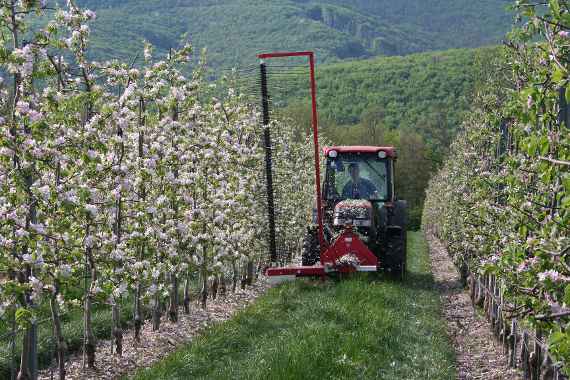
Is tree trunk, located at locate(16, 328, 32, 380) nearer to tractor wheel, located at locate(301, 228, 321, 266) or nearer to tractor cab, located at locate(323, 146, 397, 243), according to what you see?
tractor wheel, located at locate(301, 228, 321, 266)

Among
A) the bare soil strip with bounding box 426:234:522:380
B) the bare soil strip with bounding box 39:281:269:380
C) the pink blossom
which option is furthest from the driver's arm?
the pink blossom

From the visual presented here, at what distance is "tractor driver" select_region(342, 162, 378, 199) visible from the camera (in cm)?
1536

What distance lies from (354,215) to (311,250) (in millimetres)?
1173

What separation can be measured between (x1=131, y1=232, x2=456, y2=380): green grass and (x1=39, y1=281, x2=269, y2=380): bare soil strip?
643mm

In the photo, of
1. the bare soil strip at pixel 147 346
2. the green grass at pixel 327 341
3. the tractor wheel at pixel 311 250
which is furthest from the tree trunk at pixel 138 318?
the tractor wheel at pixel 311 250

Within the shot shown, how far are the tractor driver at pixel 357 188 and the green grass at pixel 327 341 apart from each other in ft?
7.48

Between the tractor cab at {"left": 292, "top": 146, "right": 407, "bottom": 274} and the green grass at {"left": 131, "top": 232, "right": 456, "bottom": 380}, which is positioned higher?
the tractor cab at {"left": 292, "top": 146, "right": 407, "bottom": 274}

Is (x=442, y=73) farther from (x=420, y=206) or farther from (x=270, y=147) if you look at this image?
(x=270, y=147)

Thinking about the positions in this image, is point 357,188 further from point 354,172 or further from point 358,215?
point 358,215

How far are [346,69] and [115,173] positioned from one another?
314 feet

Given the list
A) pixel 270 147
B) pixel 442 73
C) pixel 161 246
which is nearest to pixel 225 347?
pixel 161 246

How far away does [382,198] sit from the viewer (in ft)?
50.3

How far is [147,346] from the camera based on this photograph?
1068 centimetres

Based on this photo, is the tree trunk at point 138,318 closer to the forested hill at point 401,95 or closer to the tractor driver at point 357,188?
the tractor driver at point 357,188
